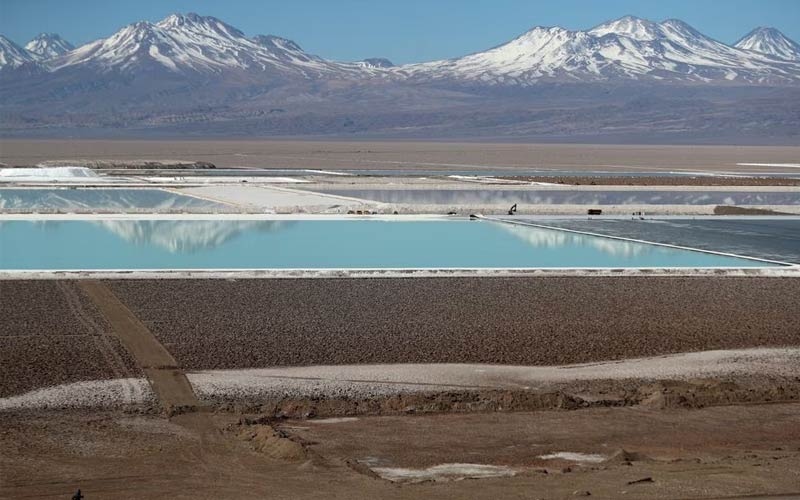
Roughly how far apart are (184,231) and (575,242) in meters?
5.00

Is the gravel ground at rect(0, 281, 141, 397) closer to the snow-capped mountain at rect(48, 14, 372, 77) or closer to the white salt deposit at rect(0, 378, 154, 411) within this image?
the white salt deposit at rect(0, 378, 154, 411)

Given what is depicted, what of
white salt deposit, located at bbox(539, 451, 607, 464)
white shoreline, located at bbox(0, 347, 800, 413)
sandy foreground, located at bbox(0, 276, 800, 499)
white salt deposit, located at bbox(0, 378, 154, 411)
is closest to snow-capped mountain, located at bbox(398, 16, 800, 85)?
sandy foreground, located at bbox(0, 276, 800, 499)

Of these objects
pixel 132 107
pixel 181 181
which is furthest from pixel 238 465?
pixel 132 107

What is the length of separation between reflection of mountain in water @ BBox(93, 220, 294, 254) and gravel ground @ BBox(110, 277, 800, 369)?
11.1ft

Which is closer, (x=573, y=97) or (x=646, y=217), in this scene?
(x=646, y=217)

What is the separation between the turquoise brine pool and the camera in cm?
1450

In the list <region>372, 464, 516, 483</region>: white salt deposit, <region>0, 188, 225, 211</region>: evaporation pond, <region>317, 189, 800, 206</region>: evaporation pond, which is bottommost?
<region>372, 464, 516, 483</region>: white salt deposit

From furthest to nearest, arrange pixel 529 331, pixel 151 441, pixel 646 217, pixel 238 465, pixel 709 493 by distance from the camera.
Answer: pixel 646 217
pixel 529 331
pixel 151 441
pixel 238 465
pixel 709 493

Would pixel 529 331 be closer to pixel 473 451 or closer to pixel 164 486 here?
pixel 473 451

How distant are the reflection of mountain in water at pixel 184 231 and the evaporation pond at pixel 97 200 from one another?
206cm

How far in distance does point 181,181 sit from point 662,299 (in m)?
18.2

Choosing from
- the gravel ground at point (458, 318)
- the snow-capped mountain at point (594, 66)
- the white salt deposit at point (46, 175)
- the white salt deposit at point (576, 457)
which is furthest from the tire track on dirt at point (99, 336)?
the snow-capped mountain at point (594, 66)

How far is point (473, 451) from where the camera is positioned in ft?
22.9

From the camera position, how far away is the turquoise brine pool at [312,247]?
14.5 meters
